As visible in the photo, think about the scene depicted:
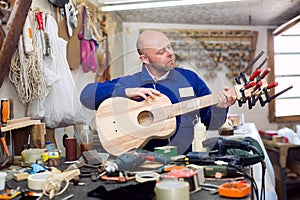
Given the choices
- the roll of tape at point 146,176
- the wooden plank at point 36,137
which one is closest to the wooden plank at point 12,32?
the wooden plank at point 36,137

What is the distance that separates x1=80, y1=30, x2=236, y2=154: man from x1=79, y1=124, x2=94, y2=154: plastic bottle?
5.0 inches

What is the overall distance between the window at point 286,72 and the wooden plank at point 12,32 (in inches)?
145

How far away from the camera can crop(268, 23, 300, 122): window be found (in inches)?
183

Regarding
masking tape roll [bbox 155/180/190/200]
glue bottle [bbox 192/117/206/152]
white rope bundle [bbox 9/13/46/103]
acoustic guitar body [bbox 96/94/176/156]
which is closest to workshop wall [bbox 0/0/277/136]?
white rope bundle [bbox 9/13/46/103]

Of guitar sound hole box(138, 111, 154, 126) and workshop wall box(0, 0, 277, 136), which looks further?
workshop wall box(0, 0, 277, 136)

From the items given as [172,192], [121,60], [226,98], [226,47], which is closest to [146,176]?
[172,192]

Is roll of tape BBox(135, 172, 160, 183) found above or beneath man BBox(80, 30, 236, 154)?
beneath

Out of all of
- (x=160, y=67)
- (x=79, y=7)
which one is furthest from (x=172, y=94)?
(x=79, y=7)

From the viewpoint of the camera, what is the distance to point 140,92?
1549 millimetres

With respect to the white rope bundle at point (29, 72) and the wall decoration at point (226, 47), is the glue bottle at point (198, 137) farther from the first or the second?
the wall decoration at point (226, 47)

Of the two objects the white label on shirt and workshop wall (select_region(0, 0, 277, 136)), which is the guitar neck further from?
workshop wall (select_region(0, 0, 277, 136))

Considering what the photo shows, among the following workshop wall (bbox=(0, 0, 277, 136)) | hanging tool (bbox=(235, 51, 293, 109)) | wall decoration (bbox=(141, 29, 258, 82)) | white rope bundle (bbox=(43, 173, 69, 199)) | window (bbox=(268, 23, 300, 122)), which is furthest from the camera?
window (bbox=(268, 23, 300, 122))

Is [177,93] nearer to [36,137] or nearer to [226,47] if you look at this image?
[36,137]

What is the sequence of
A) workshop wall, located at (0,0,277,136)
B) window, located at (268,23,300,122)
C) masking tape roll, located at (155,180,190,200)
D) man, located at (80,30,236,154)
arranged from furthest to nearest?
window, located at (268,23,300,122)
workshop wall, located at (0,0,277,136)
man, located at (80,30,236,154)
masking tape roll, located at (155,180,190,200)
